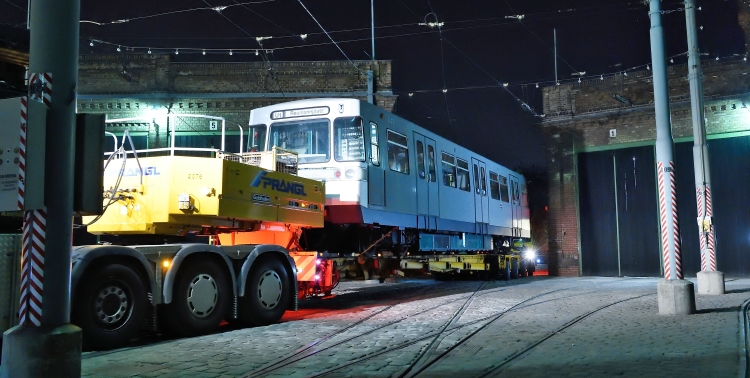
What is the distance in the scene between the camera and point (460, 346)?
8.45 meters

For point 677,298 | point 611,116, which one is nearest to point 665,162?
point 677,298

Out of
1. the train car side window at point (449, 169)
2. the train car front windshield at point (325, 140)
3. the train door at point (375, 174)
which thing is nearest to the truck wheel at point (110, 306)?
the train car front windshield at point (325, 140)

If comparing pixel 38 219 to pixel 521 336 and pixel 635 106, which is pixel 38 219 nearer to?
pixel 521 336

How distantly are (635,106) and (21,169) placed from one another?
24.6 metres

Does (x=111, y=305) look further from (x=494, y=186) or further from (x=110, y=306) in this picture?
(x=494, y=186)

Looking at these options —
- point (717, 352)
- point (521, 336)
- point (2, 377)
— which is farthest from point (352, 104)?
point (2, 377)

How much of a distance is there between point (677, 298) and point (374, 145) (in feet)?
20.5

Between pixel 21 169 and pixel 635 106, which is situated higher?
pixel 635 106

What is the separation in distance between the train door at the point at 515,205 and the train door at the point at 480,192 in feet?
13.3

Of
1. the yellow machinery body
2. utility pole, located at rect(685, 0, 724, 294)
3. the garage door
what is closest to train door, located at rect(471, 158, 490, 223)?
utility pole, located at rect(685, 0, 724, 294)

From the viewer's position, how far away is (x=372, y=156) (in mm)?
13508

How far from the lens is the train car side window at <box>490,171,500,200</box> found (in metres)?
23.1

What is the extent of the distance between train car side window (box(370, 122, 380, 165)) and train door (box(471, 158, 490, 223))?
753cm

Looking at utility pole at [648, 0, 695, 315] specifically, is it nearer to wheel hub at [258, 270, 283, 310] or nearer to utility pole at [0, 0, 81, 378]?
wheel hub at [258, 270, 283, 310]
